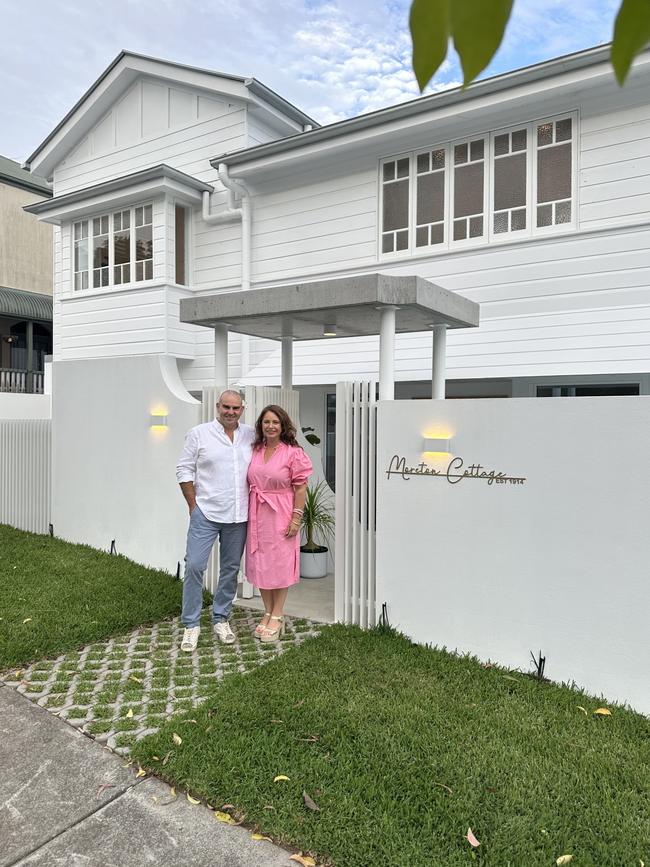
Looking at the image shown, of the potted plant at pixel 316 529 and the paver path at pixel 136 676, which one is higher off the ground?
the potted plant at pixel 316 529

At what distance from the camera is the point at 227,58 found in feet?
5.64

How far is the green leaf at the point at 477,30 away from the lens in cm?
60

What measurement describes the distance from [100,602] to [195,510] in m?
1.68

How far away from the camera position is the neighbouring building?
63.8 ft

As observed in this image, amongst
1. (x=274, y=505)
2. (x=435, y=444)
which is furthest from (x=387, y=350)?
(x=274, y=505)

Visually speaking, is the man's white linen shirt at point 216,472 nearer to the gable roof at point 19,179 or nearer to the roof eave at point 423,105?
the roof eave at point 423,105

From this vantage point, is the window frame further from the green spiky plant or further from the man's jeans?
the man's jeans

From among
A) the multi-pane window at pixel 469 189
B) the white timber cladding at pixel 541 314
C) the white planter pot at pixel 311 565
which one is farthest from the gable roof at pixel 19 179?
the white planter pot at pixel 311 565

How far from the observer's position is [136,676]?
188 inches

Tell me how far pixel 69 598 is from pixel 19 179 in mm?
18794

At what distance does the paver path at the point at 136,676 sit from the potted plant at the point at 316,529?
188 cm

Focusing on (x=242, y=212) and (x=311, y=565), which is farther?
(x=242, y=212)

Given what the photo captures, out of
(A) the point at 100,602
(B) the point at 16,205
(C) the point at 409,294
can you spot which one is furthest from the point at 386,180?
(B) the point at 16,205

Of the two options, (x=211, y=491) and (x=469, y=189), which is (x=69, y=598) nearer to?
(x=211, y=491)
